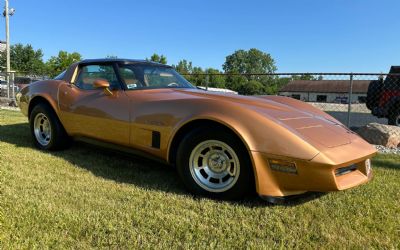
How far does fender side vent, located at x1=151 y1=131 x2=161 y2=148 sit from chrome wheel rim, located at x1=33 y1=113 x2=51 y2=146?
6.91 ft

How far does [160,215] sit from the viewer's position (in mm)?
2738

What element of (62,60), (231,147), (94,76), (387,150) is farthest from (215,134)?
(62,60)

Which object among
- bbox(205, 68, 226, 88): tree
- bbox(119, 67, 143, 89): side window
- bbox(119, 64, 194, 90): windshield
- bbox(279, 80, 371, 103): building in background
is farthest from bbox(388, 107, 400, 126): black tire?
bbox(119, 67, 143, 89): side window

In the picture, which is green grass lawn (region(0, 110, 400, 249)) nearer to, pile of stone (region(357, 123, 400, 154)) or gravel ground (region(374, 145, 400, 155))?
gravel ground (region(374, 145, 400, 155))

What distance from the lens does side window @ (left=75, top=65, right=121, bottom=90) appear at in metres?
4.17

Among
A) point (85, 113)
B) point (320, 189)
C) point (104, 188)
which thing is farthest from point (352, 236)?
point (85, 113)

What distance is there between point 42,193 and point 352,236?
8.25 feet

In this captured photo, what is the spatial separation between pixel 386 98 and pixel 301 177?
9.10 meters

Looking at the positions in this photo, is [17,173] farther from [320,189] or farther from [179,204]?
[320,189]

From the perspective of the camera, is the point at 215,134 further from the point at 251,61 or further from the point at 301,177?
the point at 251,61

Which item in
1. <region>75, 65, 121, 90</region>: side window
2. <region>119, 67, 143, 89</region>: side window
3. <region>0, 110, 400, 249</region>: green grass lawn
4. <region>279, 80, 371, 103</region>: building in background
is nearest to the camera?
<region>0, 110, 400, 249</region>: green grass lawn

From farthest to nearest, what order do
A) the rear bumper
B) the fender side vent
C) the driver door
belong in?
the driver door, the fender side vent, the rear bumper

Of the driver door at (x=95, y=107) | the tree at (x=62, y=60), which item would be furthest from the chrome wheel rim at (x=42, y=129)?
the tree at (x=62, y=60)

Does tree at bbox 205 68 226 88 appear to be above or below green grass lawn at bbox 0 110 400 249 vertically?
above
